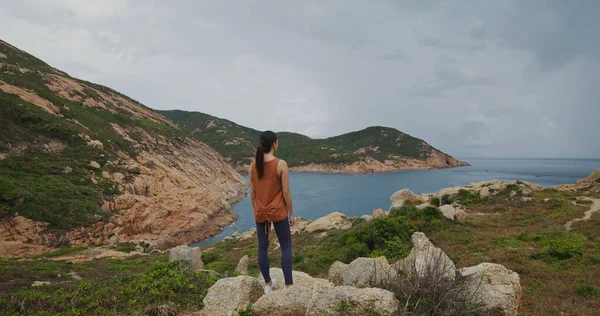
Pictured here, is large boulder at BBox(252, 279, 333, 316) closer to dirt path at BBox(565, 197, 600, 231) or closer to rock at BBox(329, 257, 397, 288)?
rock at BBox(329, 257, 397, 288)

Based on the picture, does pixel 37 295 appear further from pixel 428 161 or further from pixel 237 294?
pixel 428 161

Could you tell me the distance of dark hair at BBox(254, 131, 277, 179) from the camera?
15.5 feet

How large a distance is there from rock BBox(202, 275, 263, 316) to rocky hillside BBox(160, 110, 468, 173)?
102 m

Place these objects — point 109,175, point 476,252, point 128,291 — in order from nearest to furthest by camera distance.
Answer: point 128,291
point 476,252
point 109,175

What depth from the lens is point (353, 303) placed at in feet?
→ 12.9

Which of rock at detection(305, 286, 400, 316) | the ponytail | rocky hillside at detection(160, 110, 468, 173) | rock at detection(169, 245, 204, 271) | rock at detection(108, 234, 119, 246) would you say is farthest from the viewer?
rocky hillside at detection(160, 110, 468, 173)

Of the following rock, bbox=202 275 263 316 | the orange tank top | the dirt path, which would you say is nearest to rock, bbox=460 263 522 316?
the orange tank top

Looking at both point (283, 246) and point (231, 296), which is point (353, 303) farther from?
point (231, 296)

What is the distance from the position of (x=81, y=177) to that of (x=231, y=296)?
33.1 metres

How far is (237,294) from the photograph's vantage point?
16.3 feet

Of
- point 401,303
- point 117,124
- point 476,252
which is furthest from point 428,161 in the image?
point 401,303

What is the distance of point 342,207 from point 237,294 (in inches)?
1958

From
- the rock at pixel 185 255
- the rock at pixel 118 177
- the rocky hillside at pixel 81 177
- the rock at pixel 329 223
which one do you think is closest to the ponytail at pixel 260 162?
the rock at pixel 185 255

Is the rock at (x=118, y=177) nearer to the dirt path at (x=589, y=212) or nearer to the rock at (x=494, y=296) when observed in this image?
the rock at (x=494, y=296)
